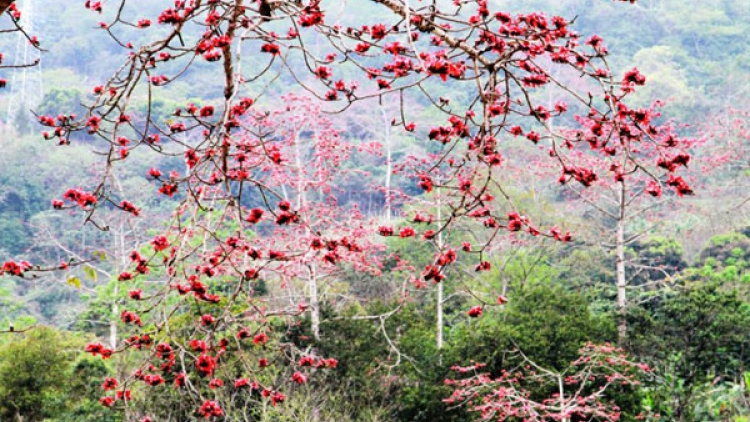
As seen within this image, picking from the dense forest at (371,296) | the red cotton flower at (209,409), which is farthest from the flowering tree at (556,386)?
the red cotton flower at (209,409)

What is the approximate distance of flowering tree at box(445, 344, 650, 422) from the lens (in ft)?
19.7

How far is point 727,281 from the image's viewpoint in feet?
34.9

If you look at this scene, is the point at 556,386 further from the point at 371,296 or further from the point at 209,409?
the point at 371,296

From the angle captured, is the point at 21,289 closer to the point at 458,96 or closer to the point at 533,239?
the point at 533,239

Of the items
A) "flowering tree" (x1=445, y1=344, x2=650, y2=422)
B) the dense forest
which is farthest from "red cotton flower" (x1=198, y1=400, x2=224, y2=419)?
"flowering tree" (x1=445, y1=344, x2=650, y2=422)

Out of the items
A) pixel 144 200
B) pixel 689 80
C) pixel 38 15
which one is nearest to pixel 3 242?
pixel 144 200

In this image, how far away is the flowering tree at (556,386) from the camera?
237 inches

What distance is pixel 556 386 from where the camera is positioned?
260 inches

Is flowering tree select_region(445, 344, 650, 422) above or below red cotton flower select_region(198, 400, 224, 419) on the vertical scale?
above

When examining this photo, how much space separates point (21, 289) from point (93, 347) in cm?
1843

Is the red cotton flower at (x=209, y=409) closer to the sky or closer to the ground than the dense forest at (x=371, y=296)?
closer to the ground

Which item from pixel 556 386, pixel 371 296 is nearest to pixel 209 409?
pixel 556 386

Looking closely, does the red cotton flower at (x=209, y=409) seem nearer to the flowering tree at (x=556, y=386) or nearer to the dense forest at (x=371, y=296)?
the dense forest at (x=371, y=296)

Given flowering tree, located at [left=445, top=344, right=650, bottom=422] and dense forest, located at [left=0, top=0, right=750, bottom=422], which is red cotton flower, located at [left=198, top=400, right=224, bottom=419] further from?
flowering tree, located at [left=445, top=344, right=650, bottom=422]
